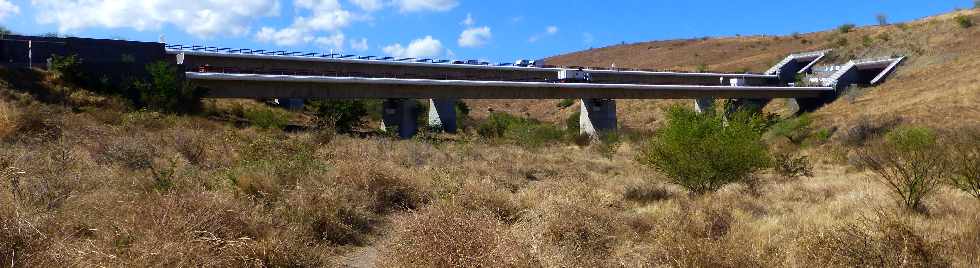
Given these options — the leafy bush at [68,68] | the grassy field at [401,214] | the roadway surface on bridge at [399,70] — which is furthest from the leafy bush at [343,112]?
the grassy field at [401,214]

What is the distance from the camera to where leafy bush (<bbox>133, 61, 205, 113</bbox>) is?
109 ft

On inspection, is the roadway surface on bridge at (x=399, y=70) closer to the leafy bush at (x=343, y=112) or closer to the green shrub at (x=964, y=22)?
the leafy bush at (x=343, y=112)

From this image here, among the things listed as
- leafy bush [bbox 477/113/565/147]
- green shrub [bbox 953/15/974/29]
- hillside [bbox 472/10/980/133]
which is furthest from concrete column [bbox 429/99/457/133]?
green shrub [bbox 953/15/974/29]

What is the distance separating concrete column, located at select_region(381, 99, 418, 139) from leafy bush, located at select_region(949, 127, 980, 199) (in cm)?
3286

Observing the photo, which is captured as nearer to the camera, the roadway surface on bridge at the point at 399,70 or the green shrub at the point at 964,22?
the roadway surface on bridge at the point at 399,70

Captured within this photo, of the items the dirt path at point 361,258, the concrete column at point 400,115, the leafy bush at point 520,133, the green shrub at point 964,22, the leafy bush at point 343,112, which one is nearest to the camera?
the dirt path at point 361,258

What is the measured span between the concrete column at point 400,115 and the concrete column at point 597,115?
555 inches

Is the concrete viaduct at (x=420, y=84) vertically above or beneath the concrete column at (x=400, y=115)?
above

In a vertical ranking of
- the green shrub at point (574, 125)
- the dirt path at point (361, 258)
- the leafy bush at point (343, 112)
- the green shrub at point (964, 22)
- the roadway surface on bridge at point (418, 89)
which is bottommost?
the dirt path at point (361, 258)

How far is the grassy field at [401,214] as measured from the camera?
6.80 m

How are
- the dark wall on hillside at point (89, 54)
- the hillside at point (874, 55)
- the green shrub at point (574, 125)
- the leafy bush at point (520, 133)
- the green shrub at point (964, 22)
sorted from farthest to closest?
the green shrub at point (964, 22), the green shrub at point (574, 125), the hillside at point (874, 55), the leafy bush at point (520, 133), the dark wall on hillside at point (89, 54)

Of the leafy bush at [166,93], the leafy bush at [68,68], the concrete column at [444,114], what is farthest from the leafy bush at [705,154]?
the leafy bush at [68,68]

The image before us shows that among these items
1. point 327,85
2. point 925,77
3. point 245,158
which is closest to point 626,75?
point 925,77

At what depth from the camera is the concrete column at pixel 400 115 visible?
4388cm
